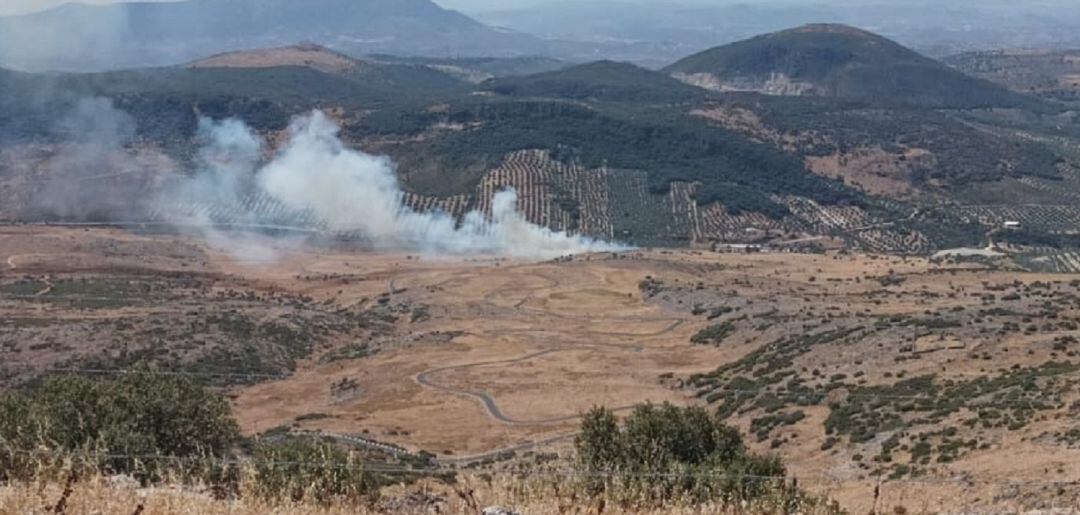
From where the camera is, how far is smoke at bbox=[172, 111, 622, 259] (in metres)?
132

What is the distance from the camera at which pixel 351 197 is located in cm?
14575

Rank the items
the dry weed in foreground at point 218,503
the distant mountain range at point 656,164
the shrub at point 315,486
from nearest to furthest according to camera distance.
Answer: the dry weed in foreground at point 218,503, the shrub at point 315,486, the distant mountain range at point 656,164

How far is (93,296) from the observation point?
8288cm

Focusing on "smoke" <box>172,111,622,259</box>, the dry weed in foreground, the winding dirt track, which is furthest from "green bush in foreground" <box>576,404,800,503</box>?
"smoke" <box>172,111,622,259</box>

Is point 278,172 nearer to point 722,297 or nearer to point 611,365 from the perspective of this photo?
point 722,297

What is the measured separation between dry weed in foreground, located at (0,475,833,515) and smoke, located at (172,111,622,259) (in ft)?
368

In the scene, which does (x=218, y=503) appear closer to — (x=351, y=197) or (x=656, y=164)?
(x=351, y=197)

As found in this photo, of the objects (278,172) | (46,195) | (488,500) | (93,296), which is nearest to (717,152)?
(278,172)

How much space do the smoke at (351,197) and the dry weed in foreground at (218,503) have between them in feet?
368

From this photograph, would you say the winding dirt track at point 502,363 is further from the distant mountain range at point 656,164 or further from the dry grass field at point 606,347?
the distant mountain range at point 656,164

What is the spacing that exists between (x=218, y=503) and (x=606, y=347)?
6081 centimetres

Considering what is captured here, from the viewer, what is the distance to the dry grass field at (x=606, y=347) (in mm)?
30547

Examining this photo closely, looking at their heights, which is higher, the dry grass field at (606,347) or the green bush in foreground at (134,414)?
the green bush in foreground at (134,414)

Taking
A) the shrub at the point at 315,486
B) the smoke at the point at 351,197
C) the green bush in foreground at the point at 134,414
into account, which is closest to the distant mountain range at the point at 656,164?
the smoke at the point at 351,197
